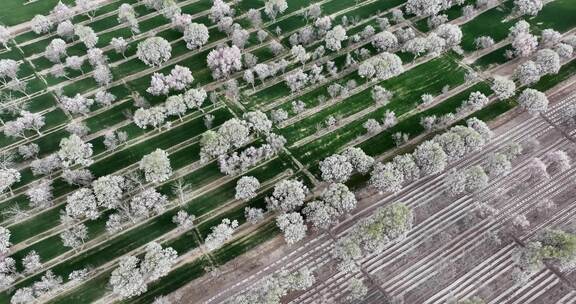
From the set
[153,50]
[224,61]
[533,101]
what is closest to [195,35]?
[153,50]

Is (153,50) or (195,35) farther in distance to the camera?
(195,35)

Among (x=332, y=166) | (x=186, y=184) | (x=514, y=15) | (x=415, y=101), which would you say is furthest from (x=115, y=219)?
(x=514, y=15)

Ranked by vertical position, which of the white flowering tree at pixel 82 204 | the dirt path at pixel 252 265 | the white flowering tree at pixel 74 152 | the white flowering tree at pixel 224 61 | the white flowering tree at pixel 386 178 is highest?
the white flowering tree at pixel 224 61

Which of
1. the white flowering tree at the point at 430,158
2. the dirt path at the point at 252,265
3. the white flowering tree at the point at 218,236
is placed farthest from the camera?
the white flowering tree at the point at 430,158

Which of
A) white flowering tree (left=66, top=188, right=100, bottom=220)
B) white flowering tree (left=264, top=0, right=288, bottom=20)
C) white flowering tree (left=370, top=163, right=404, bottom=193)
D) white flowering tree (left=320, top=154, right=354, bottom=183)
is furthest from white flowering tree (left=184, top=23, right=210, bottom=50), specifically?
white flowering tree (left=370, top=163, right=404, bottom=193)

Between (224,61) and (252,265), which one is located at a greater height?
(224,61)

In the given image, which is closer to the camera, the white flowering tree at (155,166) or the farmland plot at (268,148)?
the farmland plot at (268,148)

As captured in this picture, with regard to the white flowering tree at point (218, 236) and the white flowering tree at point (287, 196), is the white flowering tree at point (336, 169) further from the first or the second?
the white flowering tree at point (218, 236)

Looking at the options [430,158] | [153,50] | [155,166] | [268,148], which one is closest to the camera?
[155,166]

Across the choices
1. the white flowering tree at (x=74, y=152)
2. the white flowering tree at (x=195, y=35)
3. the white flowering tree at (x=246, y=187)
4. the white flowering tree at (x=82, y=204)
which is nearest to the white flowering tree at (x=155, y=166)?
the white flowering tree at (x=82, y=204)

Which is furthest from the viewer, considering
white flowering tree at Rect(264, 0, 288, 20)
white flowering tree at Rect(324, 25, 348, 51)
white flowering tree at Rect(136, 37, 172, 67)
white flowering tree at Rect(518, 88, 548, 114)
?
white flowering tree at Rect(264, 0, 288, 20)

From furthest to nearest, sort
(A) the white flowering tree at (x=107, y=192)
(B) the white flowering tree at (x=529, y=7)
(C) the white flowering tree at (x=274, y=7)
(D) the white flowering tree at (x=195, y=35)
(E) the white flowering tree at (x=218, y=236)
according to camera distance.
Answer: (B) the white flowering tree at (x=529, y=7)
(C) the white flowering tree at (x=274, y=7)
(D) the white flowering tree at (x=195, y=35)
(A) the white flowering tree at (x=107, y=192)
(E) the white flowering tree at (x=218, y=236)

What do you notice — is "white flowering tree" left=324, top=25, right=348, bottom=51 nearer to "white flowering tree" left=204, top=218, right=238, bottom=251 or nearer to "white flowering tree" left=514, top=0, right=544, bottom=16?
"white flowering tree" left=514, top=0, right=544, bottom=16

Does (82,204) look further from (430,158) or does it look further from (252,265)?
(430,158)
